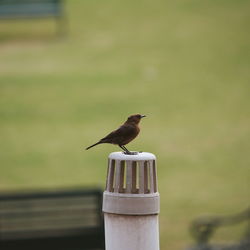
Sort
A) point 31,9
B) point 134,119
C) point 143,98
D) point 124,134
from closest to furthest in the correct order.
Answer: point 124,134
point 134,119
point 143,98
point 31,9

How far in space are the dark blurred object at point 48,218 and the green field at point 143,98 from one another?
2388 mm

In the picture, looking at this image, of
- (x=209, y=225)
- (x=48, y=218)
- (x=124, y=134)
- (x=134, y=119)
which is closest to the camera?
(x=124, y=134)

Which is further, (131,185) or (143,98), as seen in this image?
(143,98)

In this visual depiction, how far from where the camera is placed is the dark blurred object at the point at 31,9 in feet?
85.0

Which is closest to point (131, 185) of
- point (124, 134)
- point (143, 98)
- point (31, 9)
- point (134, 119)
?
point (124, 134)

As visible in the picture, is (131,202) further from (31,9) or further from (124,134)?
(31,9)

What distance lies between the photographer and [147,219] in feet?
17.8

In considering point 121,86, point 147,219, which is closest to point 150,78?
point 121,86

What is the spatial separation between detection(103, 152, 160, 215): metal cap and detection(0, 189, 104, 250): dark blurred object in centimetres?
729

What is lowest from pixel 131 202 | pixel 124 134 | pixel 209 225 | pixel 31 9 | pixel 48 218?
pixel 209 225

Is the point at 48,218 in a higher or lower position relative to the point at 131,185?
lower

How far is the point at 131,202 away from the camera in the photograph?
5359 millimetres

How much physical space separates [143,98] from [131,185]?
16.2 m

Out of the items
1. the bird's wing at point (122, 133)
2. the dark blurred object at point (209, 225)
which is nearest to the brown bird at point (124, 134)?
the bird's wing at point (122, 133)
